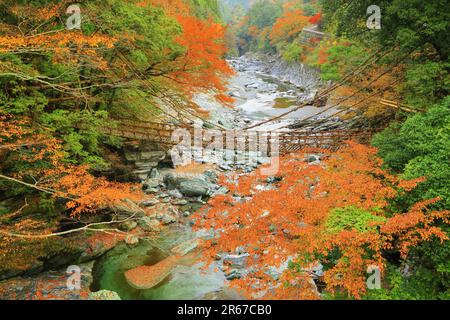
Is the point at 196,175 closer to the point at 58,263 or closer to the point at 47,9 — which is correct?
the point at 58,263

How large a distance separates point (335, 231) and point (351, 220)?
41cm

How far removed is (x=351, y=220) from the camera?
19.6 ft

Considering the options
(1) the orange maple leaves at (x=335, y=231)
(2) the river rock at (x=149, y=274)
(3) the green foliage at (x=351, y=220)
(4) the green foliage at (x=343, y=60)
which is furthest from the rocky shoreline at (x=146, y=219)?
(4) the green foliage at (x=343, y=60)

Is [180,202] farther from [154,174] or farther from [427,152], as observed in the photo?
[427,152]

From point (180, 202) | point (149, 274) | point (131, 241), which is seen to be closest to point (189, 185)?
point (180, 202)

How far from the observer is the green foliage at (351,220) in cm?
570

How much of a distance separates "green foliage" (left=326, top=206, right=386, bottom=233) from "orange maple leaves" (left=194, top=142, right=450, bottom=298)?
6cm

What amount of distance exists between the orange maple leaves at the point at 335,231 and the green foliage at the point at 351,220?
6 cm

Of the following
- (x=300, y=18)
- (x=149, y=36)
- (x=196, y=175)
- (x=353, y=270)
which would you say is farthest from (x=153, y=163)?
(x=300, y=18)

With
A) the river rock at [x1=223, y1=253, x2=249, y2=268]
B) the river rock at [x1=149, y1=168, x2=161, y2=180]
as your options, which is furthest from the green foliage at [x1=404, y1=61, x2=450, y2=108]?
the river rock at [x1=149, y1=168, x2=161, y2=180]

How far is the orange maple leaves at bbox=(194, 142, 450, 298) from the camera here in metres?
5.48

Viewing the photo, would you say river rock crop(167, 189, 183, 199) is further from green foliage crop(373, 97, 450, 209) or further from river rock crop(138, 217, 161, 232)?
green foliage crop(373, 97, 450, 209)

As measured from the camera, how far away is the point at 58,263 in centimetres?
864
